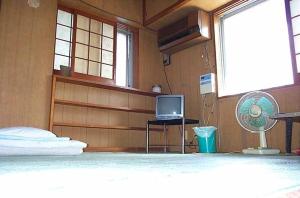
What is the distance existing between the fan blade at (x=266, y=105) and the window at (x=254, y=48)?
28.8 inches

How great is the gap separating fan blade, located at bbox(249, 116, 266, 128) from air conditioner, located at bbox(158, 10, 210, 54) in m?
1.73

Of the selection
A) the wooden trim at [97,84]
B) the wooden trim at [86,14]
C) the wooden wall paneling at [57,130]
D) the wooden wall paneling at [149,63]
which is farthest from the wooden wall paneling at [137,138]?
the wooden trim at [86,14]

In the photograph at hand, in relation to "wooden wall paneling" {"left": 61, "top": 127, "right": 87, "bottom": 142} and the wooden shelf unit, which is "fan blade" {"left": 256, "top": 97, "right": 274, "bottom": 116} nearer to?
the wooden shelf unit

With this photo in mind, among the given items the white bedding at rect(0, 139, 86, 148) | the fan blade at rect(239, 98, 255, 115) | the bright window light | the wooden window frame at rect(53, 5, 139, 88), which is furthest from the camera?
the bright window light

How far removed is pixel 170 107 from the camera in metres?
4.29

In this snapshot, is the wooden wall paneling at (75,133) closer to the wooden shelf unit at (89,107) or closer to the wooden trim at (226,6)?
the wooden shelf unit at (89,107)

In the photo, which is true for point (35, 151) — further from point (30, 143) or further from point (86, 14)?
point (86, 14)

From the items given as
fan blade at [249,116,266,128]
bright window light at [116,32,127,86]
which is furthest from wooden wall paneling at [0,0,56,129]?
fan blade at [249,116,266,128]

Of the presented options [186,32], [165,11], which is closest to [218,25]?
[186,32]

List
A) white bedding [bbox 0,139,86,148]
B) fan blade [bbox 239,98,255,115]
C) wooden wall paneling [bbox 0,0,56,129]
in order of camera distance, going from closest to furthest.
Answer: white bedding [bbox 0,139,86,148] < fan blade [bbox 239,98,255,115] < wooden wall paneling [bbox 0,0,56,129]

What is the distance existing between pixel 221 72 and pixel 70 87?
228 centimetres

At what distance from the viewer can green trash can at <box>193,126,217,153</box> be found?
376 cm

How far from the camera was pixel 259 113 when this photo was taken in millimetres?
2928

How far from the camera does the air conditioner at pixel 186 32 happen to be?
13.9 ft
